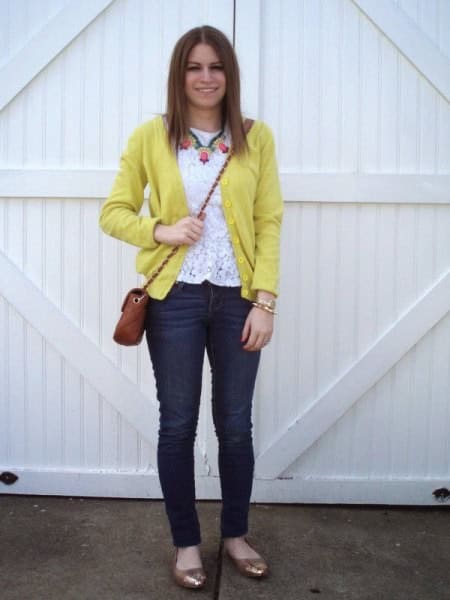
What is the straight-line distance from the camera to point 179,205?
2.55m

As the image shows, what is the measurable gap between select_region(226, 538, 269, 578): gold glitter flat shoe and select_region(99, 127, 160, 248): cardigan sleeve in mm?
1147

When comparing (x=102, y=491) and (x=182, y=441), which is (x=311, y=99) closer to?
(x=182, y=441)

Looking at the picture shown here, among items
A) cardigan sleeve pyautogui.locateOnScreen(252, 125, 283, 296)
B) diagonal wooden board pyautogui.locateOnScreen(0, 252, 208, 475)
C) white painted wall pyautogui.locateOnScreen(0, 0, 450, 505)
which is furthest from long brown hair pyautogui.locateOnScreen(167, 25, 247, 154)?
diagonal wooden board pyautogui.locateOnScreen(0, 252, 208, 475)

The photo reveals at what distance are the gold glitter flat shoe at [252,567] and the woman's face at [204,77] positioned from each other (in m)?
1.57

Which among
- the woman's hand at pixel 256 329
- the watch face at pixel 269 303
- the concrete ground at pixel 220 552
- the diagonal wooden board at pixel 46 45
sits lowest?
the concrete ground at pixel 220 552

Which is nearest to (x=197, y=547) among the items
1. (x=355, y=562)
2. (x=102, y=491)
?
(x=355, y=562)

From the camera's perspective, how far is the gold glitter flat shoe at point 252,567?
2.72m

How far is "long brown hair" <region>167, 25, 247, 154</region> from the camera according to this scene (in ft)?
8.38

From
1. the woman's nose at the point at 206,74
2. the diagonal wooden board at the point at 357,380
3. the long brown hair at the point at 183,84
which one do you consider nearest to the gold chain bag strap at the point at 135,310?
the long brown hair at the point at 183,84

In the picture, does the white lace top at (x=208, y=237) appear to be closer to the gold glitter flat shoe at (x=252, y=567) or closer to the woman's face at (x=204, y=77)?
the woman's face at (x=204, y=77)

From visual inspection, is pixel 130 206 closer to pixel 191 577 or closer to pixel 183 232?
pixel 183 232

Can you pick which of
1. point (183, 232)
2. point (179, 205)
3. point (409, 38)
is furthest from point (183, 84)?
point (409, 38)

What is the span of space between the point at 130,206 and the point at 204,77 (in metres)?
0.49

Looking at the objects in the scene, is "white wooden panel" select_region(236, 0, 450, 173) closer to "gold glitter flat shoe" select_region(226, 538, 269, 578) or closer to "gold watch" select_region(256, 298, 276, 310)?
"gold watch" select_region(256, 298, 276, 310)
